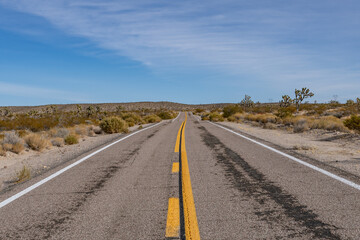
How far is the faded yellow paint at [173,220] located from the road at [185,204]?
13 mm

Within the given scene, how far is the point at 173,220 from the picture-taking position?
11.9 feet

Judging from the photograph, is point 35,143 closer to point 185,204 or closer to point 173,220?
point 185,204

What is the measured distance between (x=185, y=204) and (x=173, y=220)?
1.96 ft

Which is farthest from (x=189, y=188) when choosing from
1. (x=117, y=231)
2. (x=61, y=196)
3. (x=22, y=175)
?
(x=22, y=175)

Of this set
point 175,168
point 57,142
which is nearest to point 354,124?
point 175,168

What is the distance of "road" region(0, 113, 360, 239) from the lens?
10.9 feet

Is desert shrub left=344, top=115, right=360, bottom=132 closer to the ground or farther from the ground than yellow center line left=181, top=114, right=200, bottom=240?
farther from the ground

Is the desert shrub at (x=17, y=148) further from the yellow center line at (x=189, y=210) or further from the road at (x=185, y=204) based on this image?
the yellow center line at (x=189, y=210)

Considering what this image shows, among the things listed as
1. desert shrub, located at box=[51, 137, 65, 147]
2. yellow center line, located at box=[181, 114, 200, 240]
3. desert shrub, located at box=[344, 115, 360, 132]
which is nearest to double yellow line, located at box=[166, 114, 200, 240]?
yellow center line, located at box=[181, 114, 200, 240]

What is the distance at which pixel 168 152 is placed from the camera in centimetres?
940

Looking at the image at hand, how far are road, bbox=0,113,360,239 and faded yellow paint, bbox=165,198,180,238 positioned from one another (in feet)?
0.04

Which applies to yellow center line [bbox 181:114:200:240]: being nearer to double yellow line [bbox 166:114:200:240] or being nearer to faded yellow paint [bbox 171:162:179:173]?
double yellow line [bbox 166:114:200:240]

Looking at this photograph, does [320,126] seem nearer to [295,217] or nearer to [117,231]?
[295,217]

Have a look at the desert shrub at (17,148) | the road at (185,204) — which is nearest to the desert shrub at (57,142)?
the desert shrub at (17,148)
